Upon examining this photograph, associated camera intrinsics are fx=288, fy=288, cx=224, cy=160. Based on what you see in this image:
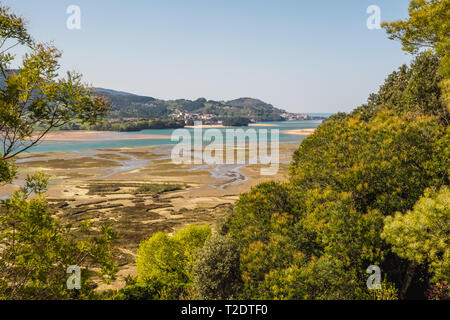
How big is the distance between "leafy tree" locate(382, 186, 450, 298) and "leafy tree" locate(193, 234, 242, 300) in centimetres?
749

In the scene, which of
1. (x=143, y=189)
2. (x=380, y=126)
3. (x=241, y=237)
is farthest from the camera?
(x=143, y=189)

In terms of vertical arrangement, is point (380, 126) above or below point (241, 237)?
above

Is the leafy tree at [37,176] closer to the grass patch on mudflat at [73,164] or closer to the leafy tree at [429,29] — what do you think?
the leafy tree at [429,29]

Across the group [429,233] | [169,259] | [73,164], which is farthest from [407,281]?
[73,164]

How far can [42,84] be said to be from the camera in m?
7.16

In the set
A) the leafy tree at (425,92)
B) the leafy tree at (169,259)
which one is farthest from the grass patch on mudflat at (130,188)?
the leafy tree at (425,92)

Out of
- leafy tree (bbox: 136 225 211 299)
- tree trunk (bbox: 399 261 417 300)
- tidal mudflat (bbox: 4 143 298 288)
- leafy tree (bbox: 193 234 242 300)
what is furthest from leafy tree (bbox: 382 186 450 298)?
tidal mudflat (bbox: 4 143 298 288)

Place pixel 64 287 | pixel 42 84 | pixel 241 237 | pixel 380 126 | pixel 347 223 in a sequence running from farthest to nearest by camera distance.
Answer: pixel 380 126
pixel 241 237
pixel 347 223
pixel 64 287
pixel 42 84

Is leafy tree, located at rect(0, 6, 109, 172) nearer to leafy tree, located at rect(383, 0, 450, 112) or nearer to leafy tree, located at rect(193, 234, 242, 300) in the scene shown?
leafy tree, located at rect(193, 234, 242, 300)

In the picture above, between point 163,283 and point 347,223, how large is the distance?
490 inches

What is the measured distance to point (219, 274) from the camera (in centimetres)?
1465

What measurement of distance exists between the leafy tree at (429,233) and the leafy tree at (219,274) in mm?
7488
